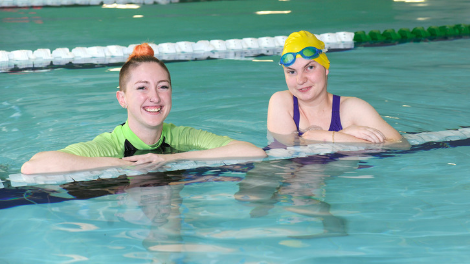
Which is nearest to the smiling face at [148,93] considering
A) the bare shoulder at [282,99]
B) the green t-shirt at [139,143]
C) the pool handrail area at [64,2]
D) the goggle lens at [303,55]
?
the green t-shirt at [139,143]

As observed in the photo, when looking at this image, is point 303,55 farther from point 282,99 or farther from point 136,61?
point 136,61

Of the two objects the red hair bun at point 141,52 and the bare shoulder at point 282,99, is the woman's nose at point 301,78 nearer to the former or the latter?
the bare shoulder at point 282,99

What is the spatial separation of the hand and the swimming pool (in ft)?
0.34

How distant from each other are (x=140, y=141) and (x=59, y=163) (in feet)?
1.85

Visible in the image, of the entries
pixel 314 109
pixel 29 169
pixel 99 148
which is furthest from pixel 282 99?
pixel 29 169

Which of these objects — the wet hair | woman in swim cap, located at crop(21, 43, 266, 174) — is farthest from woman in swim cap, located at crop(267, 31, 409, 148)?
the wet hair

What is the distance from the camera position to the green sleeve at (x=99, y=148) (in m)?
3.32

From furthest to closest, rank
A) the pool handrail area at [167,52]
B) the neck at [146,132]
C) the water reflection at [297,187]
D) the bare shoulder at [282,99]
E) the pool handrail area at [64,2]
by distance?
the pool handrail area at [64,2] < the pool handrail area at [167,52] < the bare shoulder at [282,99] < the neck at [146,132] < the water reflection at [297,187]

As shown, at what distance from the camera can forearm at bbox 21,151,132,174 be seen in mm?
3143

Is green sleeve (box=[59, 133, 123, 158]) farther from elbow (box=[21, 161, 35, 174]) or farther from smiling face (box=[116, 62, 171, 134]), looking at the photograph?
smiling face (box=[116, 62, 171, 134])

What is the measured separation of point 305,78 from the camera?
3881 mm

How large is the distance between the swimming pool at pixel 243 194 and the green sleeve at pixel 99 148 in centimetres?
22

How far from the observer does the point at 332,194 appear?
10.3ft

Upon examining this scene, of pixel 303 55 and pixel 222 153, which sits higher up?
pixel 303 55
